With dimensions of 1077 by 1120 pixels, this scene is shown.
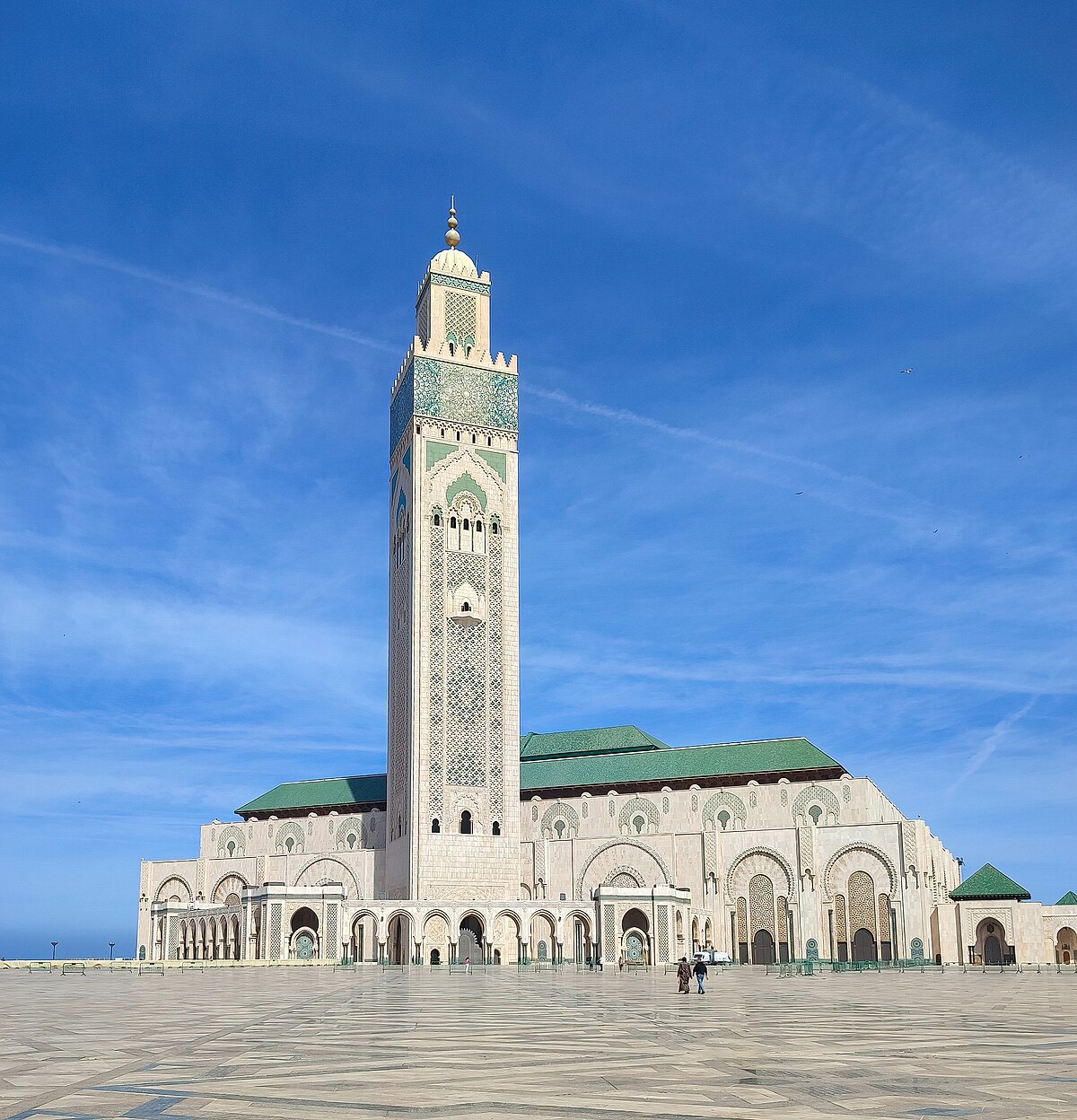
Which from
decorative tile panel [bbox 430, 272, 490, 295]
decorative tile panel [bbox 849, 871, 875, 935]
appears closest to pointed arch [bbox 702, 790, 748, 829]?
decorative tile panel [bbox 849, 871, 875, 935]

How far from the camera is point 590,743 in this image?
224 ft

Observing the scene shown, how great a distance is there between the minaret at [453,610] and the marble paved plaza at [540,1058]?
3387cm

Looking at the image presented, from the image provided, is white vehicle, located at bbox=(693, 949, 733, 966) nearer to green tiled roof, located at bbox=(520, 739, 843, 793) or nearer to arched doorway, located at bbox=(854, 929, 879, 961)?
arched doorway, located at bbox=(854, 929, 879, 961)

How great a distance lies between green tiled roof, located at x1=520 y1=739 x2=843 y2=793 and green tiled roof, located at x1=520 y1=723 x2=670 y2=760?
158 cm

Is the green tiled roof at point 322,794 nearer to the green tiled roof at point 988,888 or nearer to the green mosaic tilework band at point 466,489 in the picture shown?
the green mosaic tilework band at point 466,489

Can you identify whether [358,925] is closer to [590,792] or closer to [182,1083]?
[590,792]

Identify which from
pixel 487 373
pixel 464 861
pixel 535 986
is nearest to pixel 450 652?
pixel 464 861

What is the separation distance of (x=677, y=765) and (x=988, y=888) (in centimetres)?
1499

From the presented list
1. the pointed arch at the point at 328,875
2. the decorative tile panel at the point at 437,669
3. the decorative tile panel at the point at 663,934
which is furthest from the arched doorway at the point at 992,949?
the pointed arch at the point at 328,875

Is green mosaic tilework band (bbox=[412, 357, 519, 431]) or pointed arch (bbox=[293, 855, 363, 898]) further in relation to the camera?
pointed arch (bbox=[293, 855, 363, 898])

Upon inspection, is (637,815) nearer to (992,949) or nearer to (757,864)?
(757,864)

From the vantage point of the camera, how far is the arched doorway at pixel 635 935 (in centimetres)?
5453

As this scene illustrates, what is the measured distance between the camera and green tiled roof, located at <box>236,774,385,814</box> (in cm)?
6675

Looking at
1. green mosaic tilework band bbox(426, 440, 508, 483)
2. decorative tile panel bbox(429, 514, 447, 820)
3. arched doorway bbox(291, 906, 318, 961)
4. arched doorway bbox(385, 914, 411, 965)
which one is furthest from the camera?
green mosaic tilework band bbox(426, 440, 508, 483)
